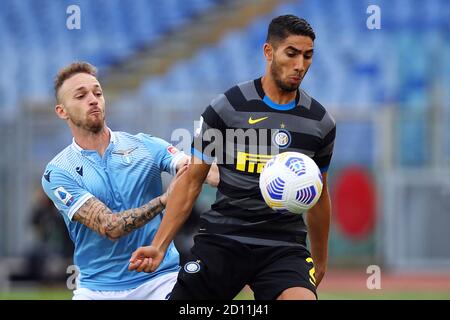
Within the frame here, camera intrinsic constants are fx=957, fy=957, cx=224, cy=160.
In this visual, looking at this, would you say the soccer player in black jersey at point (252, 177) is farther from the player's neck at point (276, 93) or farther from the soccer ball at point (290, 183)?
the soccer ball at point (290, 183)

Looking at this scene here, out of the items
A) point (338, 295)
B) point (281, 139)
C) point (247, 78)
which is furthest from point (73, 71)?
point (247, 78)

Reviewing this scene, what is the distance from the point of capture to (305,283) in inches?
229

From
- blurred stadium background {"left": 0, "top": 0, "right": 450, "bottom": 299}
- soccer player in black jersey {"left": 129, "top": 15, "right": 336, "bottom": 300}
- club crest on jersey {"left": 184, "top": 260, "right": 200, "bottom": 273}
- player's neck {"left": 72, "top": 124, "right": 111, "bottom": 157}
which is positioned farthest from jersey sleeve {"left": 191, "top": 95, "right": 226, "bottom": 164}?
blurred stadium background {"left": 0, "top": 0, "right": 450, "bottom": 299}

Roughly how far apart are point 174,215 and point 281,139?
82cm

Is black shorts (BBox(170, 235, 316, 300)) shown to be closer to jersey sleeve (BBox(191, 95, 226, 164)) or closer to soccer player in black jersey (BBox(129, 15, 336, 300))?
soccer player in black jersey (BBox(129, 15, 336, 300))

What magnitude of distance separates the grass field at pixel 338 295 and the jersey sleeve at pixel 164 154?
624 cm

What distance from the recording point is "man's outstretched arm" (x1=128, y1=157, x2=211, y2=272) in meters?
5.79

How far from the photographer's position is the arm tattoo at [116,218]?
615cm

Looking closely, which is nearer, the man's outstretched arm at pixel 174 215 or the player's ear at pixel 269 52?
the man's outstretched arm at pixel 174 215

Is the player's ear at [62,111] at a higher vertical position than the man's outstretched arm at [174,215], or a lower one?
higher

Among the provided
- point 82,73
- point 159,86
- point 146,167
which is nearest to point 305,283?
point 146,167

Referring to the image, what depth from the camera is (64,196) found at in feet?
21.1

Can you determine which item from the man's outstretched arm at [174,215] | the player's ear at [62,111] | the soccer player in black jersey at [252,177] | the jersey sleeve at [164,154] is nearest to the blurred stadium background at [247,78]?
the jersey sleeve at [164,154]

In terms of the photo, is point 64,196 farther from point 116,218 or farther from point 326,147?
point 326,147
